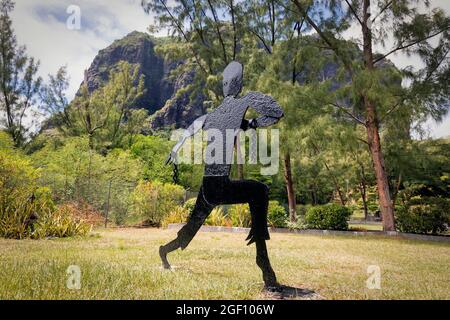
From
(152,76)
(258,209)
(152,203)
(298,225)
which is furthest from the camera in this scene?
(152,76)

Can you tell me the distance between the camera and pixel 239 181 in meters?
3.80

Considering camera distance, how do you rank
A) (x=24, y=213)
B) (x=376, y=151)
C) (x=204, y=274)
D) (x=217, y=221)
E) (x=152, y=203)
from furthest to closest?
(x=152, y=203)
(x=217, y=221)
(x=376, y=151)
(x=24, y=213)
(x=204, y=274)

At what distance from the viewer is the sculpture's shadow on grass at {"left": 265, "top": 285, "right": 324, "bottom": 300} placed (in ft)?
11.1

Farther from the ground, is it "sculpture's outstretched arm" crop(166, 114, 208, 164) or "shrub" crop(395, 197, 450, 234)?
"sculpture's outstretched arm" crop(166, 114, 208, 164)

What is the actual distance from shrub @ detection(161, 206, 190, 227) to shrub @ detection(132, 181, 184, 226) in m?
0.69

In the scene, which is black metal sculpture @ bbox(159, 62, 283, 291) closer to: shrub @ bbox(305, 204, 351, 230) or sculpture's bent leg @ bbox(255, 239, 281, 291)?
sculpture's bent leg @ bbox(255, 239, 281, 291)

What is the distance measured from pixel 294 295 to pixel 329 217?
10612 millimetres

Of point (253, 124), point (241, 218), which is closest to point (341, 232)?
point (241, 218)

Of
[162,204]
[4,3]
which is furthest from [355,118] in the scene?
[4,3]

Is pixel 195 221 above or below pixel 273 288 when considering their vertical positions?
above

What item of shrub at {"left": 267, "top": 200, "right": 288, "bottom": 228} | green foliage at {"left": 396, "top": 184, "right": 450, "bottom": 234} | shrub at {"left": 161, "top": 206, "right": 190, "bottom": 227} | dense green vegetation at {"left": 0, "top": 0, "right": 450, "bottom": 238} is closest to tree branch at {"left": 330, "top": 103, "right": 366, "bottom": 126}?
dense green vegetation at {"left": 0, "top": 0, "right": 450, "bottom": 238}

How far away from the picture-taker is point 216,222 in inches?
548

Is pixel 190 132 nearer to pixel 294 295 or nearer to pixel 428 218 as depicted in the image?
pixel 294 295

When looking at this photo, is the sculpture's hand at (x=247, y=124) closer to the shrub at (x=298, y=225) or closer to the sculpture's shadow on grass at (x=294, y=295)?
the sculpture's shadow on grass at (x=294, y=295)
